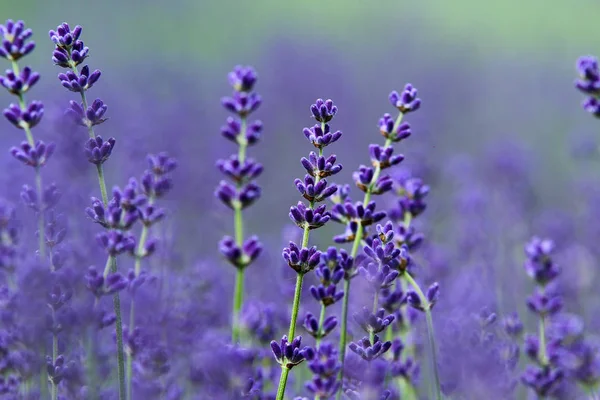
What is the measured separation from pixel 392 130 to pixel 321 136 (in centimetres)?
31

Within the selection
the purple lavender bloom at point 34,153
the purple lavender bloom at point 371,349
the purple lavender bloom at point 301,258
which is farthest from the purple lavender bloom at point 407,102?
the purple lavender bloom at point 34,153

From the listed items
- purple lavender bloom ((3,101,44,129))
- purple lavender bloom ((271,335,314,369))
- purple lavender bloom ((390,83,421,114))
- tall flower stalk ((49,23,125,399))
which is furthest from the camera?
purple lavender bloom ((390,83,421,114))

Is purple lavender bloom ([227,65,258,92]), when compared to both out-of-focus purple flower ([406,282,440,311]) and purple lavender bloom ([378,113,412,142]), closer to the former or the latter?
purple lavender bloom ([378,113,412,142])

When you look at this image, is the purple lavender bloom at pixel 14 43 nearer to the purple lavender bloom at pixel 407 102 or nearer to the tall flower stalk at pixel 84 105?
the tall flower stalk at pixel 84 105

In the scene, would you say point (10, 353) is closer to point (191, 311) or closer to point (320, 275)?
point (191, 311)

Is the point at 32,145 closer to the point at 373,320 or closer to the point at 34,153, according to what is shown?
the point at 34,153

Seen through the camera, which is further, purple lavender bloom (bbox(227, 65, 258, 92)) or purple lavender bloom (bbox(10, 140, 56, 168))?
purple lavender bloom (bbox(10, 140, 56, 168))

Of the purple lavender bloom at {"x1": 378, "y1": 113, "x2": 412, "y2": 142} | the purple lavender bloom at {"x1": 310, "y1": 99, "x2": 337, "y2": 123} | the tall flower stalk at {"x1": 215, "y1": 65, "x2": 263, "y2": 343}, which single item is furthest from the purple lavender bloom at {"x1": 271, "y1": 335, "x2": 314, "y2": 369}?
the purple lavender bloom at {"x1": 378, "y1": 113, "x2": 412, "y2": 142}

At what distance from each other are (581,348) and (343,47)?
32.0ft

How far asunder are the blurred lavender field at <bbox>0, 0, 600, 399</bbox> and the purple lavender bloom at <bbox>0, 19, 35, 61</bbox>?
490 mm

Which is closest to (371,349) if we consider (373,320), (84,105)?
(373,320)

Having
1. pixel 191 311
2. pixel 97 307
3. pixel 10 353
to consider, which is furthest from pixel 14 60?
pixel 191 311

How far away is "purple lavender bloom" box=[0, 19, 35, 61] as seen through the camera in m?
2.05

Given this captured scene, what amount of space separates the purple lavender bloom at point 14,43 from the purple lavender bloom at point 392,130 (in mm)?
935
